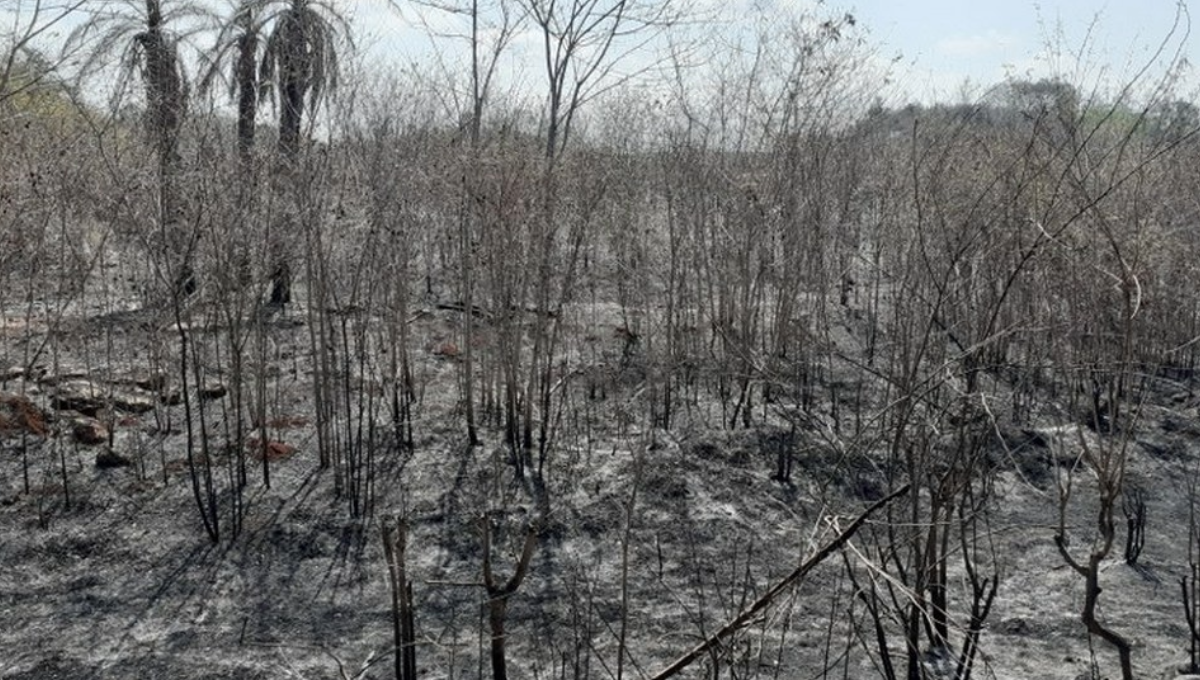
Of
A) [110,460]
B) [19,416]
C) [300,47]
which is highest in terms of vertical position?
[300,47]

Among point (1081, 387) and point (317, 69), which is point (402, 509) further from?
point (1081, 387)

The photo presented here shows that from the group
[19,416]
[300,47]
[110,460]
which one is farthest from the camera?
[300,47]

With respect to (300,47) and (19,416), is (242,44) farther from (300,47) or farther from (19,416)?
(19,416)

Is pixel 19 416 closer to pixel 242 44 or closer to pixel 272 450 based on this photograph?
pixel 272 450

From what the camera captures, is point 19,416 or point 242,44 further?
point 242,44

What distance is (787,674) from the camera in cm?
580

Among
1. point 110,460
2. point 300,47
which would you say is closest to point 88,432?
point 110,460

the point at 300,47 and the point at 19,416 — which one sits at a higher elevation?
the point at 300,47

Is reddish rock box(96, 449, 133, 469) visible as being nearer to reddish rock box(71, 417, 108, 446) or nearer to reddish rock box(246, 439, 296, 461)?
reddish rock box(71, 417, 108, 446)

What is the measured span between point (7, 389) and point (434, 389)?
9.35 ft

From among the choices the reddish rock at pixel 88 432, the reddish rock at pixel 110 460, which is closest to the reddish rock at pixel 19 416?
the reddish rock at pixel 88 432

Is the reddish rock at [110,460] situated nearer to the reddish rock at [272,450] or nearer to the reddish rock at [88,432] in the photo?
the reddish rock at [88,432]

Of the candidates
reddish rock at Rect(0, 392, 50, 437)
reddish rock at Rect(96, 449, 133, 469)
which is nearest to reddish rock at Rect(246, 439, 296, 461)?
reddish rock at Rect(96, 449, 133, 469)

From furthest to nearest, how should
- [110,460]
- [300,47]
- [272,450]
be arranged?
[300,47] < [272,450] < [110,460]
